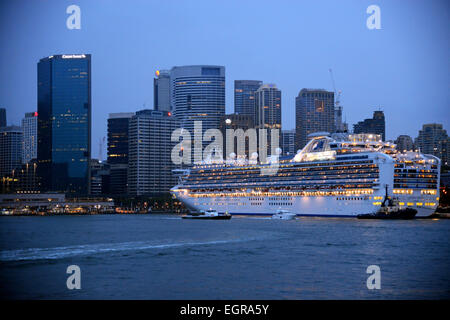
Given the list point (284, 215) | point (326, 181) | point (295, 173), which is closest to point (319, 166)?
A: point (326, 181)

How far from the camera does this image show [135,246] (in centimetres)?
5388

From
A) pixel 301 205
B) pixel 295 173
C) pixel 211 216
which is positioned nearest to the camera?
pixel 301 205

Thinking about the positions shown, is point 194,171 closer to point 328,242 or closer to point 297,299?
point 328,242

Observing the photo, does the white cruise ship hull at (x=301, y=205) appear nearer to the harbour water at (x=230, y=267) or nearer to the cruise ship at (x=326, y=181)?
the cruise ship at (x=326, y=181)

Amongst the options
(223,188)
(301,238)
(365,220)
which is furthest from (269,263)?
(223,188)

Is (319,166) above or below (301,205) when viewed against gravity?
above

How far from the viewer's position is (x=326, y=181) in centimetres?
10919

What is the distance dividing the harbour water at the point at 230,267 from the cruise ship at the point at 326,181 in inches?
1478

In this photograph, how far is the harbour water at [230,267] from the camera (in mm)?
31891

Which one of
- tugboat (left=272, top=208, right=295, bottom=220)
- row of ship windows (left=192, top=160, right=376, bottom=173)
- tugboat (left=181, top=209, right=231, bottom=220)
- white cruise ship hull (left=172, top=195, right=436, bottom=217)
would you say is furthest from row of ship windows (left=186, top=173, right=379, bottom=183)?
tugboat (left=181, top=209, right=231, bottom=220)

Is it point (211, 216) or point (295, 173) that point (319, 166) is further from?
point (211, 216)


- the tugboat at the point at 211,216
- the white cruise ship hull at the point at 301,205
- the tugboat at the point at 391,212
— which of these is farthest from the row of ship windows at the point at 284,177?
the tugboat at the point at 211,216

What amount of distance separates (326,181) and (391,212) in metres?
15.3
